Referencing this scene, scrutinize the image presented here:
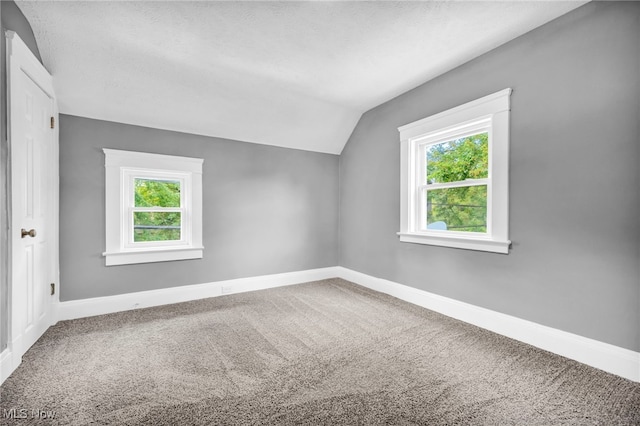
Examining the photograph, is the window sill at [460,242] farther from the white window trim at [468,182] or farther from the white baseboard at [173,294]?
the white baseboard at [173,294]

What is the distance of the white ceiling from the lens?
200 centimetres

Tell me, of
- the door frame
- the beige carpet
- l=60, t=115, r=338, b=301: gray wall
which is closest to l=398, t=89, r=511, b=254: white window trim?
the beige carpet

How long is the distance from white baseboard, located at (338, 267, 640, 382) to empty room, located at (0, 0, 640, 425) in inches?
0.6

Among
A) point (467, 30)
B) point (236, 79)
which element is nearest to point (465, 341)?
point (467, 30)

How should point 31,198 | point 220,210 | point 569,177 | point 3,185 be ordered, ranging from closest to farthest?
point 3,185, point 569,177, point 31,198, point 220,210

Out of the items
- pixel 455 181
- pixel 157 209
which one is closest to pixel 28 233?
pixel 157 209

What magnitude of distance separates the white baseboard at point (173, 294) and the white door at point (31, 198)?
23 centimetres

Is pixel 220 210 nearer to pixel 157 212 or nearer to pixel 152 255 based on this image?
pixel 157 212

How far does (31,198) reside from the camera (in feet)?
7.20

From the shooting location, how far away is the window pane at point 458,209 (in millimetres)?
2727

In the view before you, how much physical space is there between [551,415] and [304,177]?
357 centimetres

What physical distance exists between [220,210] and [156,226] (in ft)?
2.49

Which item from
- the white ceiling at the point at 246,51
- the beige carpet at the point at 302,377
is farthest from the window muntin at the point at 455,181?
the beige carpet at the point at 302,377

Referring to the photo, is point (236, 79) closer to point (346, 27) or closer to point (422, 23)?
point (346, 27)
